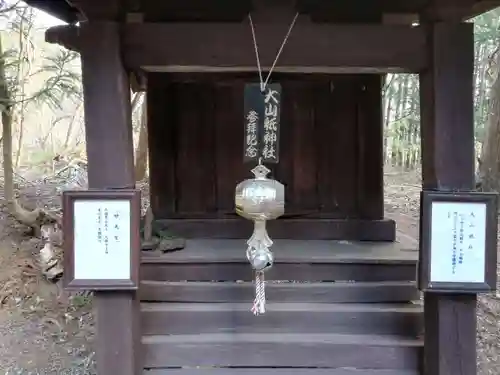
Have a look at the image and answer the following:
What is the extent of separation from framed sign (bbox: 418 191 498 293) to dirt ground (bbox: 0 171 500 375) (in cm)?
177

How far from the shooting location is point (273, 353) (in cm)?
336

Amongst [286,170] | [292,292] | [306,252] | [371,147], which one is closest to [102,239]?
[292,292]

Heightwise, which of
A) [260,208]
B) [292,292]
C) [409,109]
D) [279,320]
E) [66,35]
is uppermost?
[409,109]

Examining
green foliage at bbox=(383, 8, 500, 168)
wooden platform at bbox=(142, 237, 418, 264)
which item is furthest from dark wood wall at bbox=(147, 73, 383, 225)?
green foliage at bbox=(383, 8, 500, 168)

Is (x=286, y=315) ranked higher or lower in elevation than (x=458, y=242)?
lower

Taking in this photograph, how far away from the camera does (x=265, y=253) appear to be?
3055 mm

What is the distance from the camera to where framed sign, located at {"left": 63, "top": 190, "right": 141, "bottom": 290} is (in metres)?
2.86

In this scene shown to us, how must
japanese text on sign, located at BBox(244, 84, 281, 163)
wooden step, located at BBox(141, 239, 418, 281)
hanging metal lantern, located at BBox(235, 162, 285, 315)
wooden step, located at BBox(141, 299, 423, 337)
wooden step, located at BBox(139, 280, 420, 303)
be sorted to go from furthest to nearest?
wooden step, located at BBox(141, 239, 418, 281) < wooden step, located at BBox(139, 280, 420, 303) < wooden step, located at BBox(141, 299, 423, 337) < japanese text on sign, located at BBox(244, 84, 281, 163) < hanging metal lantern, located at BBox(235, 162, 285, 315)

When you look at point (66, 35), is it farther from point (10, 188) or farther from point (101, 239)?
point (10, 188)

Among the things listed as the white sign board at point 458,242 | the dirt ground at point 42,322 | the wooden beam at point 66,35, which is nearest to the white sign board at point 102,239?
the wooden beam at point 66,35

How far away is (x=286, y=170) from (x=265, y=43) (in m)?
1.98

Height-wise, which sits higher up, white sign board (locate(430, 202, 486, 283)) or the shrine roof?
the shrine roof

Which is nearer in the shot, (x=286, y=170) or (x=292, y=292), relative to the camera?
(x=292, y=292)

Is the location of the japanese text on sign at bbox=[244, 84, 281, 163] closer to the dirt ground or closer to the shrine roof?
the shrine roof
